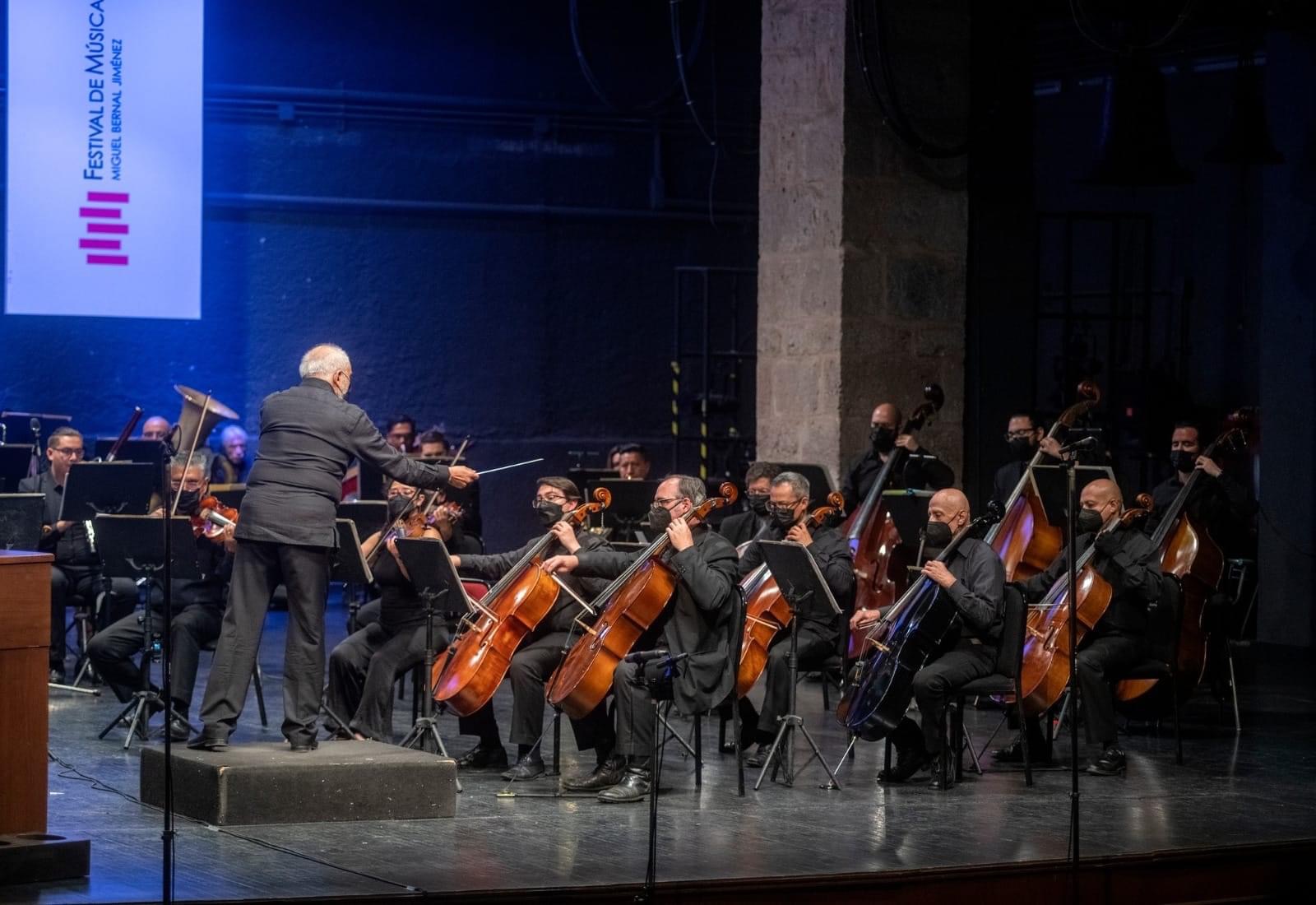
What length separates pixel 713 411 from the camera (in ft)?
50.1

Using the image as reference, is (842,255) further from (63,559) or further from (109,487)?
(63,559)

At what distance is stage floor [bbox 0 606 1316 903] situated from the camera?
5742 mm

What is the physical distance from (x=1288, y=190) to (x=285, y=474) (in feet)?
26.5

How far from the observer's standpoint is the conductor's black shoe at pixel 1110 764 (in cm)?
793

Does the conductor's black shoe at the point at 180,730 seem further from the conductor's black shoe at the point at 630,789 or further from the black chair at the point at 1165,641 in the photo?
the black chair at the point at 1165,641

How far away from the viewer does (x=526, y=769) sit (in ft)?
24.8

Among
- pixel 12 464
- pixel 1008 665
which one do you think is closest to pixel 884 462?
pixel 1008 665

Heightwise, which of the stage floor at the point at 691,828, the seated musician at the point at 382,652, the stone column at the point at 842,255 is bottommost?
the stage floor at the point at 691,828

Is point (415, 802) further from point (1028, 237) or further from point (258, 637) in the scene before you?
point (1028, 237)

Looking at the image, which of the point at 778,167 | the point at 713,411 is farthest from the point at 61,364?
the point at 778,167

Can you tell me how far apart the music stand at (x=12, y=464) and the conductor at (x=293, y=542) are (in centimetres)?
362

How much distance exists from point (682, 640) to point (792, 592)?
0.49 metres

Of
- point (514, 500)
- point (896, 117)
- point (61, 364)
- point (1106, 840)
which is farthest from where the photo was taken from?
point (514, 500)

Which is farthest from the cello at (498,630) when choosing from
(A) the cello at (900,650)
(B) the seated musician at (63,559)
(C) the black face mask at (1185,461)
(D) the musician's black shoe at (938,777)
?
(C) the black face mask at (1185,461)
